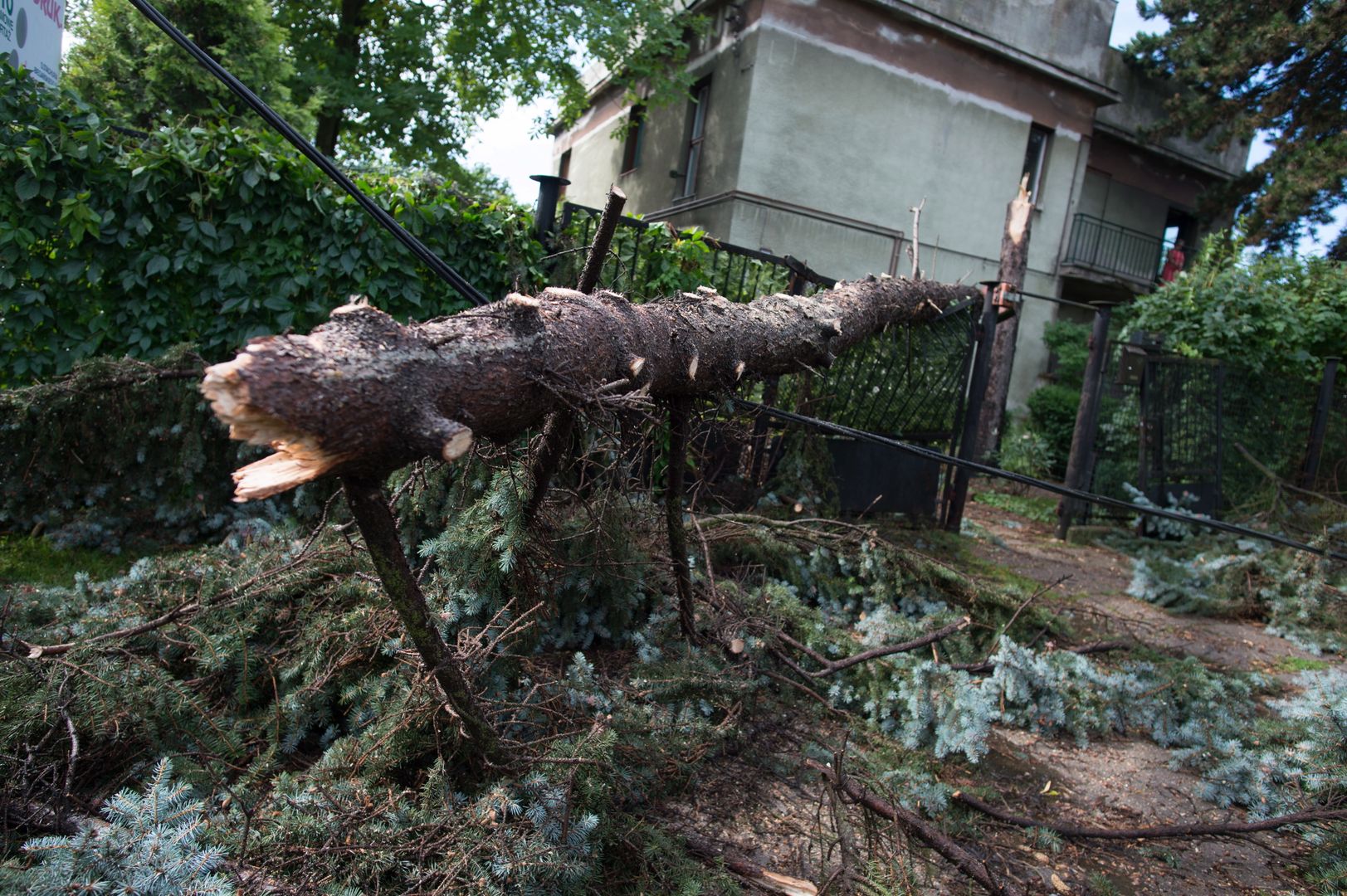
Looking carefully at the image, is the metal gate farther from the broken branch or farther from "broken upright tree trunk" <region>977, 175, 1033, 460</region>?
the broken branch

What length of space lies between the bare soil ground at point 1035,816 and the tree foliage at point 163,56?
834 centimetres

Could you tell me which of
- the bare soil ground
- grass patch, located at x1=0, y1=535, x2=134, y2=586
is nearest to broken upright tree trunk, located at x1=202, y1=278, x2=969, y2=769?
the bare soil ground

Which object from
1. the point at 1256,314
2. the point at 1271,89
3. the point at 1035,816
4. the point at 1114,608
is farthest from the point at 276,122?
the point at 1271,89

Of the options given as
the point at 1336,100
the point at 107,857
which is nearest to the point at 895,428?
the point at 107,857

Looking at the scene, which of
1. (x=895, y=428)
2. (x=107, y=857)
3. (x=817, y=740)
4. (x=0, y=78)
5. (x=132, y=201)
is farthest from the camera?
(x=895, y=428)

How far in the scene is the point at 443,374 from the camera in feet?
5.19

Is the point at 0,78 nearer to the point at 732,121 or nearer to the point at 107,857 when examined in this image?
the point at 107,857

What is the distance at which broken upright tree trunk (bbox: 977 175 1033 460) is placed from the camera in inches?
367

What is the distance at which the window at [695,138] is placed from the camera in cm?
1370

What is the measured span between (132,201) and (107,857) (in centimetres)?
352

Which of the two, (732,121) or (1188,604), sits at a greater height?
(732,121)

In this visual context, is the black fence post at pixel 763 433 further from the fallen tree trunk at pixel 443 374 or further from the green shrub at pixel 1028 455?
the green shrub at pixel 1028 455

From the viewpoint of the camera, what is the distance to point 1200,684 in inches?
148

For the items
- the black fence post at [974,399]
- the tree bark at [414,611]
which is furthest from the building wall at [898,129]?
the tree bark at [414,611]
